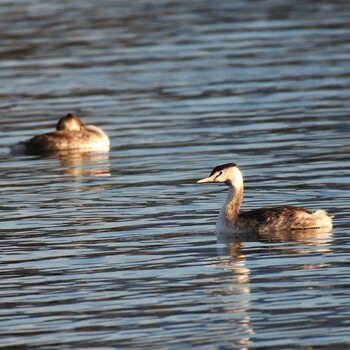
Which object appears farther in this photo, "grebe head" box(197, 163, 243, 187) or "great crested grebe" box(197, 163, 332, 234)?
"grebe head" box(197, 163, 243, 187)

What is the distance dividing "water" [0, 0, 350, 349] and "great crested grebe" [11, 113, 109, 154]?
1.19ft

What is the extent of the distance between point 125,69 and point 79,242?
66.5ft

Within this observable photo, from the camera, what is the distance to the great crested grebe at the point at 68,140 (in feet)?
84.3

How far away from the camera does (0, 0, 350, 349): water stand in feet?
41.9

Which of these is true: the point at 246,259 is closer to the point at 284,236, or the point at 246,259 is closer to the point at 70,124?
the point at 284,236

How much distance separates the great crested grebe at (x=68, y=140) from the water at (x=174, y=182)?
1.19 ft

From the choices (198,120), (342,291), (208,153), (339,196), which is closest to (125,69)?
(198,120)

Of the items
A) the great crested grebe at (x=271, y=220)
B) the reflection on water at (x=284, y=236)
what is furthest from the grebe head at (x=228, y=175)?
the reflection on water at (x=284, y=236)

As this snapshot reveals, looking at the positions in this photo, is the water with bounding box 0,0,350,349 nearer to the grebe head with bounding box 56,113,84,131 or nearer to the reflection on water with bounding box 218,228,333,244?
the reflection on water with bounding box 218,228,333,244

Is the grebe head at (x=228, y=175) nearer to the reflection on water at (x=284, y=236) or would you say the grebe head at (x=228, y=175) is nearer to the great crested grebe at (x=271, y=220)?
the great crested grebe at (x=271, y=220)

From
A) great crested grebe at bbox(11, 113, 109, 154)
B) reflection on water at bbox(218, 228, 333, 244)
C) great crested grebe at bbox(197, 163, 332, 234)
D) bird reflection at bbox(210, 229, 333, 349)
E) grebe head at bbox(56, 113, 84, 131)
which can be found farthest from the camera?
grebe head at bbox(56, 113, 84, 131)

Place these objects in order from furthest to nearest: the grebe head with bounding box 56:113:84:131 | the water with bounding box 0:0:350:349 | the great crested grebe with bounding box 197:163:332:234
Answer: the grebe head with bounding box 56:113:84:131, the great crested grebe with bounding box 197:163:332:234, the water with bounding box 0:0:350:349

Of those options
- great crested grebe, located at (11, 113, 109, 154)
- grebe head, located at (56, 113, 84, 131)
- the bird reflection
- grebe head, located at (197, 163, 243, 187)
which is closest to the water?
the bird reflection

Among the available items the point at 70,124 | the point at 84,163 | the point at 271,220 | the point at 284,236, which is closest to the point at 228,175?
the point at 271,220
